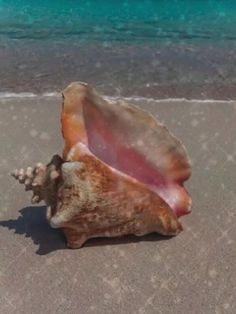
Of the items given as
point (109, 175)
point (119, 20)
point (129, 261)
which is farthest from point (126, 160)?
point (119, 20)

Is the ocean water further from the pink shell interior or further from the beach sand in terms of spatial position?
the pink shell interior

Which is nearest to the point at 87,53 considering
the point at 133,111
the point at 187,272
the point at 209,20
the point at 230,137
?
the point at 209,20

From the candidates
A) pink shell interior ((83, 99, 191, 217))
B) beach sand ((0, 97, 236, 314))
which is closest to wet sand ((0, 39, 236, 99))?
beach sand ((0, 97, 236, 314))

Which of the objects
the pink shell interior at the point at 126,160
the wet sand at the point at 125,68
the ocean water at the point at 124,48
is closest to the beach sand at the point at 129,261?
the pink shell interior at the point at 126,160

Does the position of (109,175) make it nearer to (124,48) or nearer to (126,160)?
(126,160)

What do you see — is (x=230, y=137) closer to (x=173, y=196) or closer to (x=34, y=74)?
(x=173, y=196)

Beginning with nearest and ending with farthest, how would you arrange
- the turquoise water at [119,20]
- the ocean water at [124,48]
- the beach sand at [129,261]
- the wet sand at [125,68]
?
the beach sand at [129,261] → the wet sand at [125,68] → the ocean water at [124,48] → the turquoise water at [119,20]

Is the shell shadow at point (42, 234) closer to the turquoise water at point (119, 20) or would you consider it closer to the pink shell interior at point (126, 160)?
the pink shell interior at point (126, 160)
